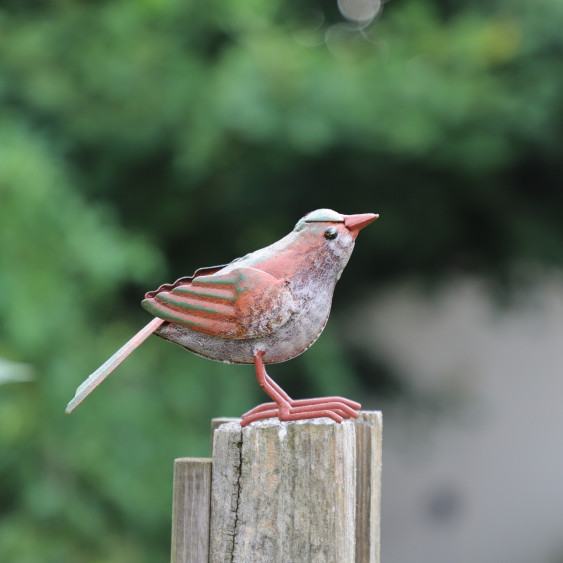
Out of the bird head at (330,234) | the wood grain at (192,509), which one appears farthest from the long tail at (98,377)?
the bird head at (330,234)

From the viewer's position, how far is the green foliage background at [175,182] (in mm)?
2539

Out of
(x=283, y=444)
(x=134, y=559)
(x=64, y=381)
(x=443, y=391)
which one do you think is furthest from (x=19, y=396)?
(x=443, y=391)

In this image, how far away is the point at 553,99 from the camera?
3045 millimetres

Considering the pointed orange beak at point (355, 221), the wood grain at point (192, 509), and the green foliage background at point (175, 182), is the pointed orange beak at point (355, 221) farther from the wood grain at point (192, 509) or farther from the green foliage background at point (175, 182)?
the green foliage background at point (175, 182)

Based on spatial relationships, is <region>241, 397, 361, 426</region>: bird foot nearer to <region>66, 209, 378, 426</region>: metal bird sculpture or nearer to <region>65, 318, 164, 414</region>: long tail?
<region>66, 209, 378, 426</region>: metal bird sculpture

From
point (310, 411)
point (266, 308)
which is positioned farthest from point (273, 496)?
point (266, 308)

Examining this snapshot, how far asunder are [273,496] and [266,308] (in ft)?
0.87

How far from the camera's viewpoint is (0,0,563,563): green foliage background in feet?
8.33

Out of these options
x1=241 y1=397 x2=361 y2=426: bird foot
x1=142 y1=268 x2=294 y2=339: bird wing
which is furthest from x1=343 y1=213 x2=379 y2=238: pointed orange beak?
x1=241 y1=397 x2=361 y2=426: bird foot

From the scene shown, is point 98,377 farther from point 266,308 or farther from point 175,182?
point 175,182

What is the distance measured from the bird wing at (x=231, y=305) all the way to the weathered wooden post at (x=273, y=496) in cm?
15

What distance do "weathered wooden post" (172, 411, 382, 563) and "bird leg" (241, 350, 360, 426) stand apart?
2 cm

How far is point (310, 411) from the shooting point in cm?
108

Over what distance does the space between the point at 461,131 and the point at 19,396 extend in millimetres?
1906
